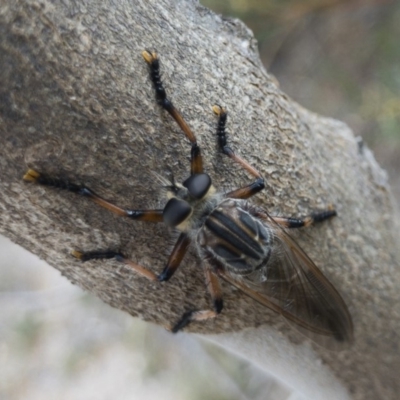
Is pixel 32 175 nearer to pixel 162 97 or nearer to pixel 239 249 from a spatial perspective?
pixel 162 97

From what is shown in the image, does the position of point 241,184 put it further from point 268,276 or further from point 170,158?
point 268,276

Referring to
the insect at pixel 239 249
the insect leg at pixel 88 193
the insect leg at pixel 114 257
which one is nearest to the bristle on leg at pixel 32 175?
the insect leg at pixel 88 193

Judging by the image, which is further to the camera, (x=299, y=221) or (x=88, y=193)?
(x=299, y=221)

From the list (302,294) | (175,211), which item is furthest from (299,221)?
(175,211)

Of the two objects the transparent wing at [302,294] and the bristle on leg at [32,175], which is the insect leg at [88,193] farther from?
the transparent wing at [302,294]

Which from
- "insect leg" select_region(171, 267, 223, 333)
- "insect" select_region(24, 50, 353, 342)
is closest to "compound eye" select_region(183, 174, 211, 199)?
"insect" select_region(24, 50, 353, 342)

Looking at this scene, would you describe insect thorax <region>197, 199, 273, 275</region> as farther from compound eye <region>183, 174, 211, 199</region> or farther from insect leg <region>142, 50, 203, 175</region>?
insect leg <region>142, 50, 203, 175</region>

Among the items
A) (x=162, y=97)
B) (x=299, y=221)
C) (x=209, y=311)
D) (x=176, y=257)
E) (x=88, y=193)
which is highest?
(x=162, y=97)
